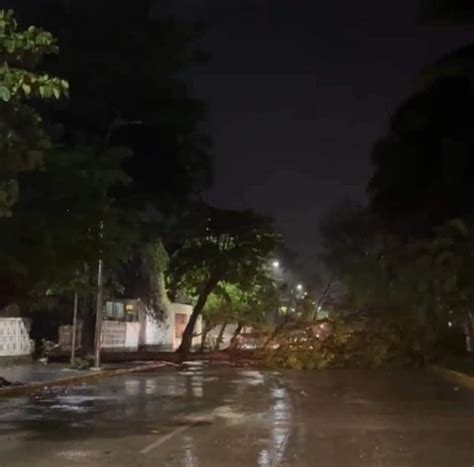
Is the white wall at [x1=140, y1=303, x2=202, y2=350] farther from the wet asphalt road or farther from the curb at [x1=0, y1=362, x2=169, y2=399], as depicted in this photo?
the wet asphalt road

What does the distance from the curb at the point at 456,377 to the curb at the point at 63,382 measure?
A: 12090 millimetres

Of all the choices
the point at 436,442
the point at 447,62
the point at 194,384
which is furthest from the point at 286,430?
the point at 447,62

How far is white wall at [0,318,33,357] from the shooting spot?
3431cm

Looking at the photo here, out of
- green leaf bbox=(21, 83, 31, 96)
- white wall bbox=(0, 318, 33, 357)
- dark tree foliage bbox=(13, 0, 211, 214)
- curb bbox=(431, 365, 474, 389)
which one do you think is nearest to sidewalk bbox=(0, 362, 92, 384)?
white wall bbox=(0, 318, 33, 357)

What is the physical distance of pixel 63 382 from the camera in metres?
28.5

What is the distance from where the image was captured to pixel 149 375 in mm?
34469

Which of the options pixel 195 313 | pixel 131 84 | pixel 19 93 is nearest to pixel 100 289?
pixel 131 84

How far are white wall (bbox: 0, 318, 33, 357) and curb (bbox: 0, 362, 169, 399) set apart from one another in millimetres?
3803

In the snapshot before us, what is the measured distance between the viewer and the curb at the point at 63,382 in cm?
2436

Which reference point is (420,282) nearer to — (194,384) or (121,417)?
(194,384)

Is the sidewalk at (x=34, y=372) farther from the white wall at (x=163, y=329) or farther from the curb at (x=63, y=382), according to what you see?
the white wall at (x=163, y=329)

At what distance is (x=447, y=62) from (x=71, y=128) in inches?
713

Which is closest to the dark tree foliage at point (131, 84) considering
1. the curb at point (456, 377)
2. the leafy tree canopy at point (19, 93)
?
the curb at point (456, 377)

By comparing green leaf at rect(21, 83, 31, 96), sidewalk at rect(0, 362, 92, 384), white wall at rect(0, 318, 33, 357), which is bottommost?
sidewalk at rect(0, 362, 92, 384)
